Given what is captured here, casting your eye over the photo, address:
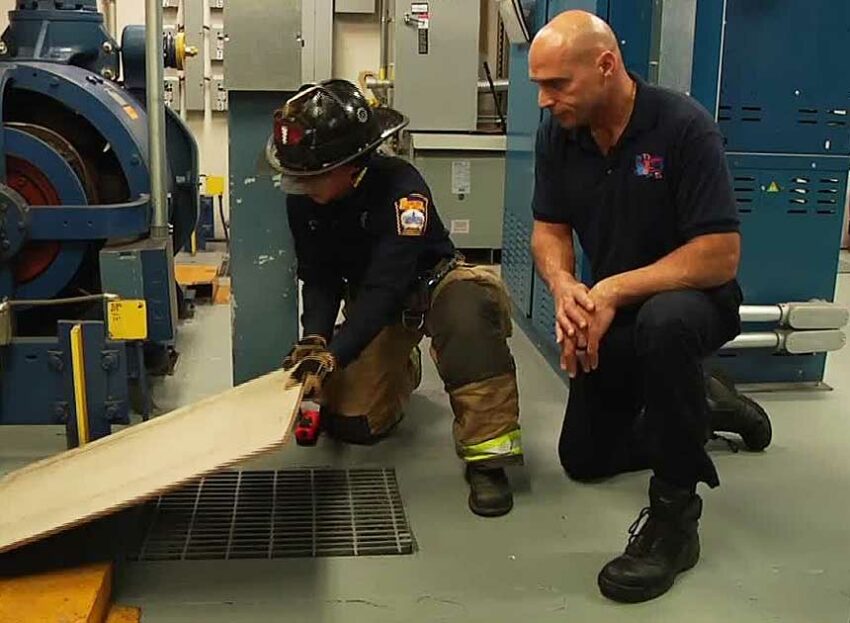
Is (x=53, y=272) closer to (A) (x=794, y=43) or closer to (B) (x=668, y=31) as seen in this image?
(B) (x=668, y=31)

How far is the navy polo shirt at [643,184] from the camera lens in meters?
1.97

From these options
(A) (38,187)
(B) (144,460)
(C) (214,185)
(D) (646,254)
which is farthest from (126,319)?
(C) (214,185)

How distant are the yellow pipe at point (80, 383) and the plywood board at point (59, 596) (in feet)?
1.73

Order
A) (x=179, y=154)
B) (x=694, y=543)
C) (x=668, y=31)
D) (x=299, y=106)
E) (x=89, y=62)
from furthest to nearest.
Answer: (x=179, y=154) → (x=89, y=62) → (x=668, y=31) → (x=299, y=106) → (x=694, y=543)

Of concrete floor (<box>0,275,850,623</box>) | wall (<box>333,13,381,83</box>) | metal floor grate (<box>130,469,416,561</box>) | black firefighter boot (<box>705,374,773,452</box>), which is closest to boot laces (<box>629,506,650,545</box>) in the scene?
concrete floor (<box>0,275,850,623</box>)

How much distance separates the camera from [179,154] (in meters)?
3.19

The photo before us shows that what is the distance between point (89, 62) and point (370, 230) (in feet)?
3.90

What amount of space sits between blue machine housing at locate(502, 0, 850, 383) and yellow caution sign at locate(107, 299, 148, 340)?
1396mm

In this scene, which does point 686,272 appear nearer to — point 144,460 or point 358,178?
point 358,178

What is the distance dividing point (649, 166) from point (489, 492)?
2.67ft

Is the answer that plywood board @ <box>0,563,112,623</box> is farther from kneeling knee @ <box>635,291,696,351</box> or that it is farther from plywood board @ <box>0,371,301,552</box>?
kneeling knee @ <box>635,291,696,351</box>

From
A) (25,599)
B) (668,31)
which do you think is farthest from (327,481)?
(668,31)

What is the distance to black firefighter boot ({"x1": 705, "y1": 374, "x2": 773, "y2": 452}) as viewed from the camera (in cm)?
257

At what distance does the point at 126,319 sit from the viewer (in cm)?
233
